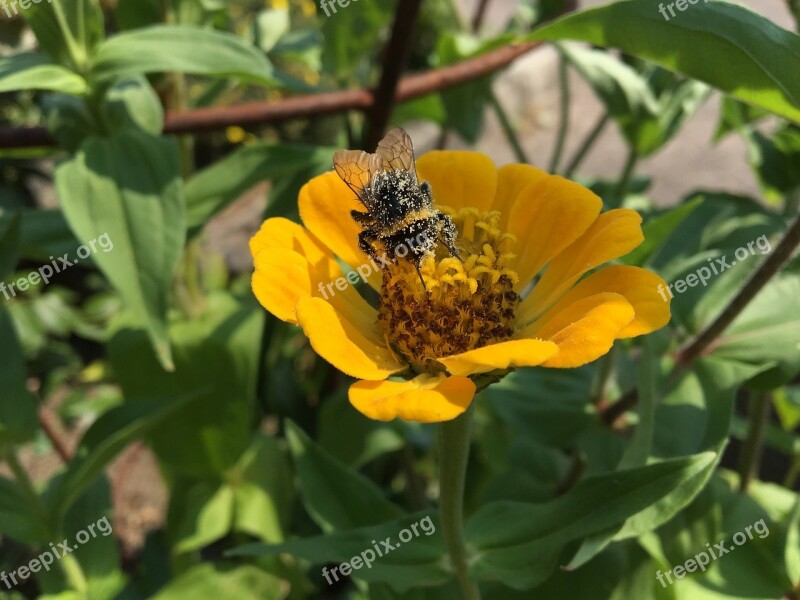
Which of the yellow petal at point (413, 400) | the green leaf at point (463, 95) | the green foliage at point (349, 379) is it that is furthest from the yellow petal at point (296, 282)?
the green leaf at point (463, 95)

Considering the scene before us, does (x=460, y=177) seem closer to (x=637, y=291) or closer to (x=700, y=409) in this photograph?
(x=637, y=291)

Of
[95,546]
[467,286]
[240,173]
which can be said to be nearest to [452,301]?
[467,286]

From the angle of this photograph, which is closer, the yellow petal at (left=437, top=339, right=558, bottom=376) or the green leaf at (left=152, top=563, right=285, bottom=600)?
the yellow petal at (left=437, top=339, right=558, bottom=376)

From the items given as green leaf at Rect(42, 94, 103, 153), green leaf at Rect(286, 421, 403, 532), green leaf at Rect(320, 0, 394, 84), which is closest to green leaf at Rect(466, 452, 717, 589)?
green leaf at Rect(286, 421, 403, 532)

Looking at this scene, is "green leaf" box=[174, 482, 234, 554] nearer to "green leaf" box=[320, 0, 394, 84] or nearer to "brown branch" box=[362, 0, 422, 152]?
"brown branch" box=[362, 0, 422, 152]

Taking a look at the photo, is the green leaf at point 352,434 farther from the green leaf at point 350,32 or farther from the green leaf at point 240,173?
the green leaf at point 350,32
